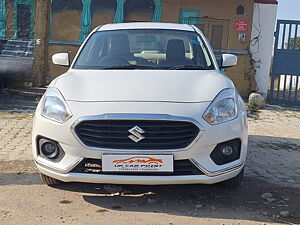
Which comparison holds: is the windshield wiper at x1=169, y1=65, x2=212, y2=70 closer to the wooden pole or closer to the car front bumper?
the car front bumper

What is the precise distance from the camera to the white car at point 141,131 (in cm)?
346

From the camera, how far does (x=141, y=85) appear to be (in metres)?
3.88

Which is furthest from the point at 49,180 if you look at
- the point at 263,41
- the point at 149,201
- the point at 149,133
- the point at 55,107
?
the point at 263,41

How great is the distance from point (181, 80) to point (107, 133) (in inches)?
39.0

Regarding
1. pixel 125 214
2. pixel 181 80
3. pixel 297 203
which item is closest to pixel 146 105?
pixel 181 80

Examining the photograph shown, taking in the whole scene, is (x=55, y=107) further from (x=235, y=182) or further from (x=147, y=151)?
(x=235, y=182)

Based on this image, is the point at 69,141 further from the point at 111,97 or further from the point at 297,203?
the point at 297,203

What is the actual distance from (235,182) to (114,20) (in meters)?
7.95

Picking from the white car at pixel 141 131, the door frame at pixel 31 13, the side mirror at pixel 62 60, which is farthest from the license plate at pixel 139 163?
the door frame at pixel 31 13

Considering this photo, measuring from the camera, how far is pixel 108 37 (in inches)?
200

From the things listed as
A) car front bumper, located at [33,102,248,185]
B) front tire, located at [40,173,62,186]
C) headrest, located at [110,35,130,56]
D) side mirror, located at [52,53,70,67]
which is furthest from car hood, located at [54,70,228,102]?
front tire, located at [40,173,62,186]

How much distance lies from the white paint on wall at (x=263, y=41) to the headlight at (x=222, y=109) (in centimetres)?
760

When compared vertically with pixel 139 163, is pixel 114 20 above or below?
above

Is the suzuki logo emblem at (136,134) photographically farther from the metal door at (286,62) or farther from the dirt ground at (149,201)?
the metal door at (286,62)
